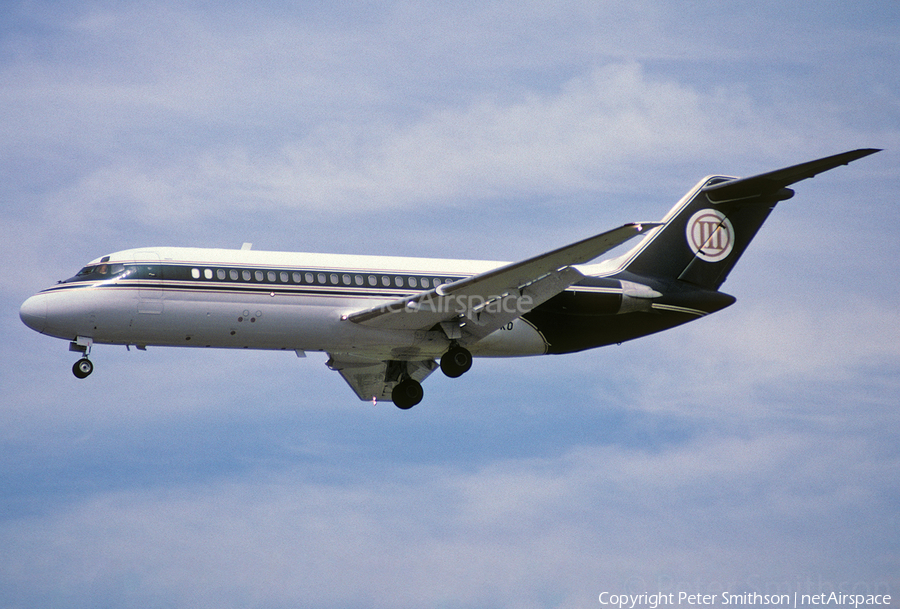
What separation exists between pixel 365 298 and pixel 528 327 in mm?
4622

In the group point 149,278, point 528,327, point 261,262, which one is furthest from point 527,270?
point 149,278

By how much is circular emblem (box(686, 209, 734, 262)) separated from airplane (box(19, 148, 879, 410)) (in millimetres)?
36

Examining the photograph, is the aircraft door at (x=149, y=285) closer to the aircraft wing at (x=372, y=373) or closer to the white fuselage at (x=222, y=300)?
the white fuselage at (x=222, y=300)

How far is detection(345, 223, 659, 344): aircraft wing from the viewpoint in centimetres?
2495

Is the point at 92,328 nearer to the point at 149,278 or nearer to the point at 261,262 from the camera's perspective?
the point at 149,278

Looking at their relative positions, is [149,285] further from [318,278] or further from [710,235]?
[710,235]

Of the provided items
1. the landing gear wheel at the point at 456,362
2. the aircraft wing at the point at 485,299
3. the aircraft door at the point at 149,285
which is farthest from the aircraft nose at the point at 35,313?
the landing gear wheel at the point at 456,362

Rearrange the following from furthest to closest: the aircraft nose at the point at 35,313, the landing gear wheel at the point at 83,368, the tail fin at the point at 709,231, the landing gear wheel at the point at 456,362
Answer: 1. the tail fin at the point at 709,231
2. the landing gear wheel at the point at 456,362
3. the landing gear wheel at the point at 83,368
4. the aircraft nose at the point at 35,313

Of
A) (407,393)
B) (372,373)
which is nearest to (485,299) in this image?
(407,393)

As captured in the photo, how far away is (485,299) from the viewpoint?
26672mm

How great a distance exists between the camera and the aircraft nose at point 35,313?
2570 centimetres

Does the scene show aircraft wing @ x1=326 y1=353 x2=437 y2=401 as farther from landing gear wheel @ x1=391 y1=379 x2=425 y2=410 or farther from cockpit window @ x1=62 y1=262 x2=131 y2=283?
Answer: cockpit window @ x1=62 y1=262 x2=131 y2=283

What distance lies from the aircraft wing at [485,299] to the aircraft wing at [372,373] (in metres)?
3.53

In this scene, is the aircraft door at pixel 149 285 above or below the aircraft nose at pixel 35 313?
above
